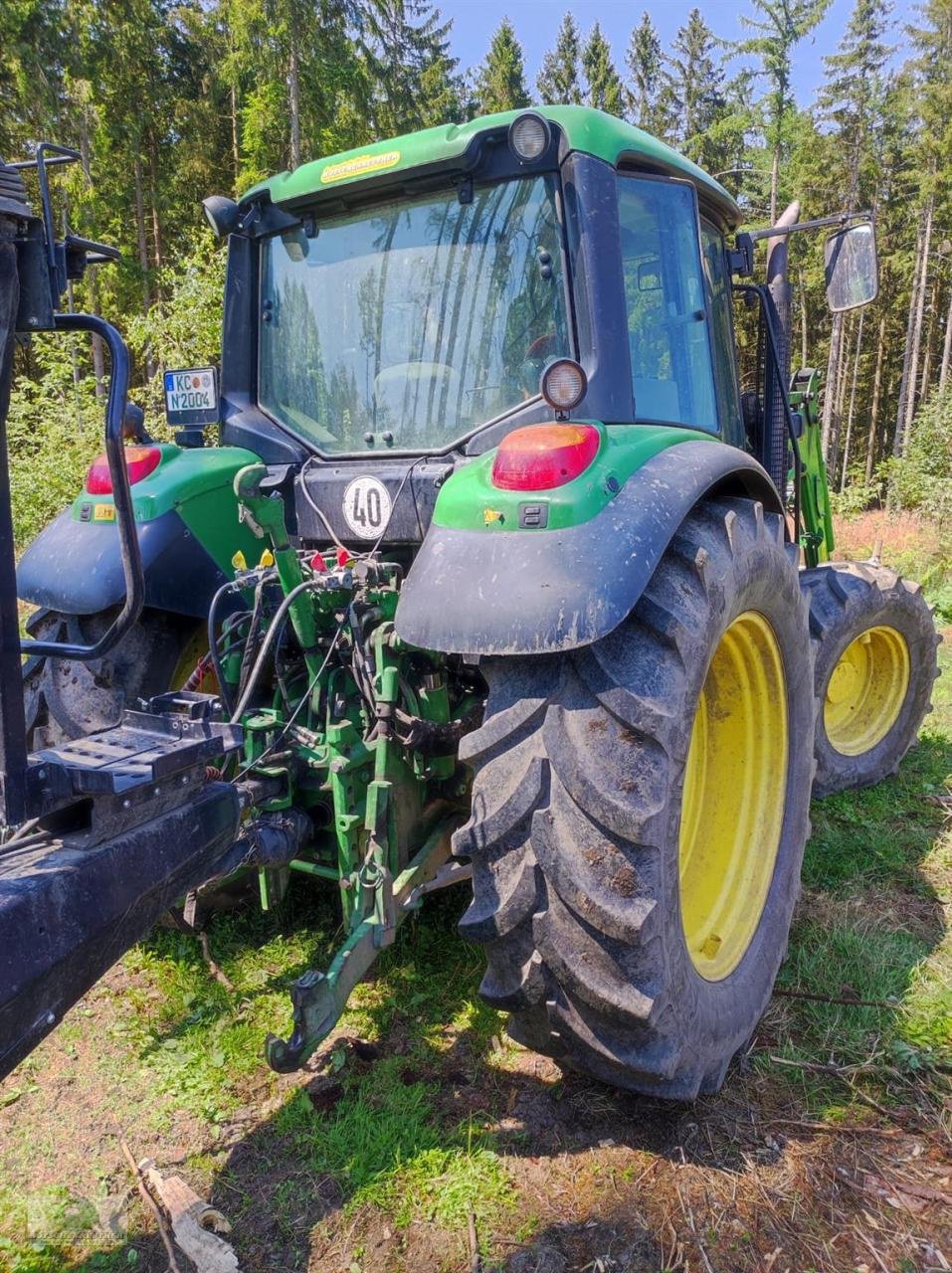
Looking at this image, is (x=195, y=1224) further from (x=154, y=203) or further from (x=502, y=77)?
(x=502, y=77)

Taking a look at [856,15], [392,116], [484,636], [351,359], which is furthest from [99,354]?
[856,15]

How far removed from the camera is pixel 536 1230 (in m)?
1.82

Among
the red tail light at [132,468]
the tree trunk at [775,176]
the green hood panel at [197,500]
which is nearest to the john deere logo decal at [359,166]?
the green hood panel at [197,500]

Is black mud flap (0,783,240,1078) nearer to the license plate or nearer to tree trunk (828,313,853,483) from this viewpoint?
the license plate

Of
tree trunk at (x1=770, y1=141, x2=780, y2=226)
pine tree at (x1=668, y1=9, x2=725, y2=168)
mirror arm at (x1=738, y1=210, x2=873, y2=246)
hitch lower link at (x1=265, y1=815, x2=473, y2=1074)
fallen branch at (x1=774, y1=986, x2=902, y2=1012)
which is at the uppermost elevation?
pine tree at (x1=668, y1=9, x2=725, y2=168)

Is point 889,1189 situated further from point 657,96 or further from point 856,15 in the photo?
point 657,96

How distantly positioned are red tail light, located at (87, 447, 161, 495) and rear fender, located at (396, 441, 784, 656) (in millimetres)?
1326

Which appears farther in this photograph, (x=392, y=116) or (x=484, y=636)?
(x=392, y=116)

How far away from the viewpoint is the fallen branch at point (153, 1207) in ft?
5.84

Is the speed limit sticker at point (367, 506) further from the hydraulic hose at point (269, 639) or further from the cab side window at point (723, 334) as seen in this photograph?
the cab side window at point (723, 334)

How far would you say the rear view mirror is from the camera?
11.2 feet

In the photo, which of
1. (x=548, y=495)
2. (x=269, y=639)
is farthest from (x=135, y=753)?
(x=548, y=495)

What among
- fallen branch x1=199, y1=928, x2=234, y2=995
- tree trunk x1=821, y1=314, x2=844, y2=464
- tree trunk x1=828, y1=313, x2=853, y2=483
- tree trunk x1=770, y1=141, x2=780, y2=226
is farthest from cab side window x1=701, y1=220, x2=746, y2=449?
tree trunk x1=770, y1=141, x2=780, y2=226

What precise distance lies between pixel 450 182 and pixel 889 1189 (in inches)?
110
